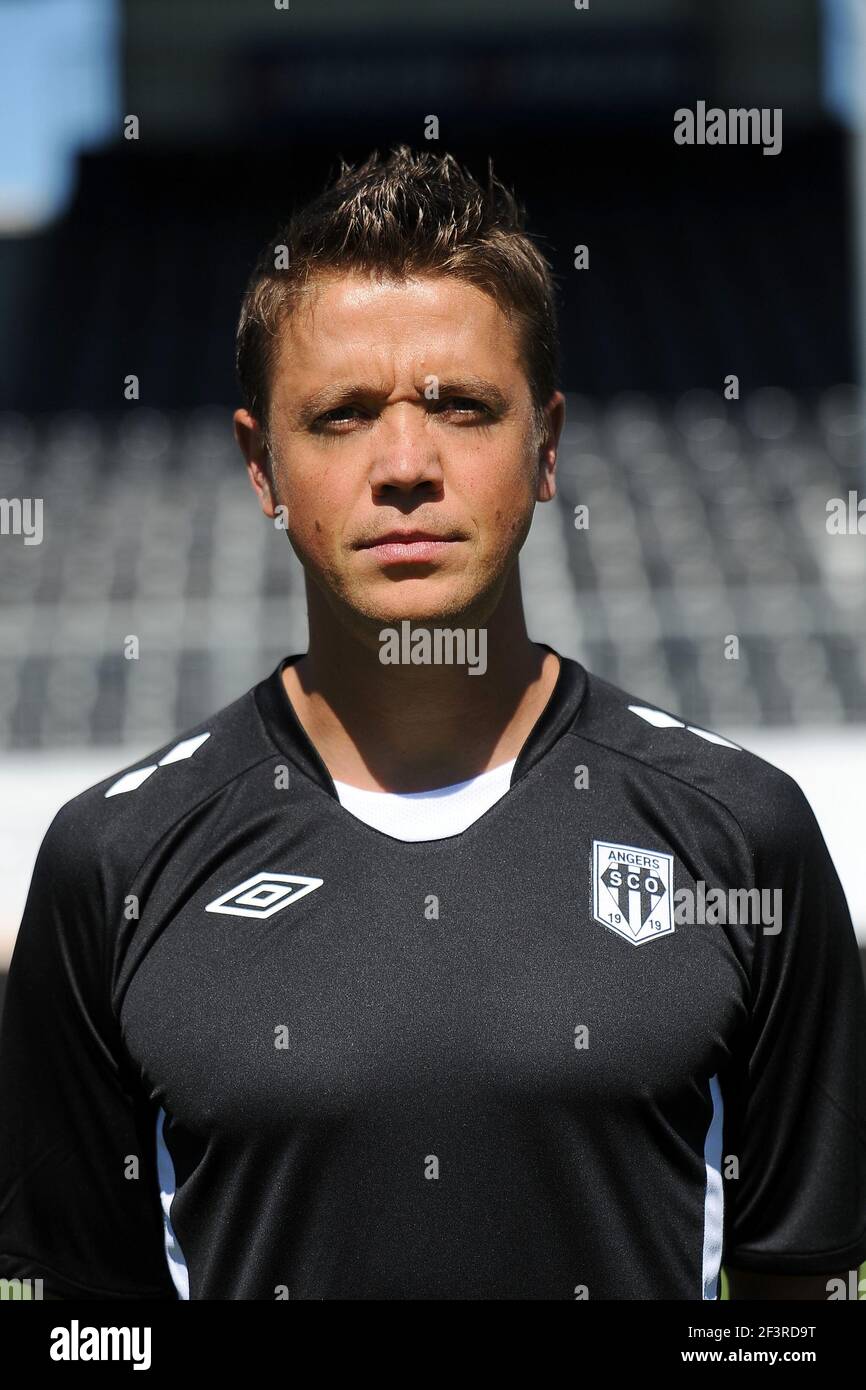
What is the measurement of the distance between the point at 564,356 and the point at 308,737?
871cm

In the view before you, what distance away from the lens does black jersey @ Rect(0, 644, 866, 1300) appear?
138cm

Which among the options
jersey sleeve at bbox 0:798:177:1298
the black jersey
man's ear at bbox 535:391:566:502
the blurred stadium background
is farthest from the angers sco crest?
the blurred stadium background

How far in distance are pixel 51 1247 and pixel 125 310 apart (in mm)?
Result: 11033

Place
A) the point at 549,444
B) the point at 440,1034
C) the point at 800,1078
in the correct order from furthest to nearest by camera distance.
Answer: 1. the point at 549,444
2. the point at 800,1078
3. the point at 440,1034

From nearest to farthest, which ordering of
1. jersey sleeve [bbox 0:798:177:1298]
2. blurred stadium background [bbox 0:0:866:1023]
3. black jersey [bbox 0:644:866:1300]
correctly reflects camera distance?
1. black jersey [bbox 0:644:866:1300]
2. jersey sleeve [bbox 0:798:177:1298]
3. blurred stadium background [bbox 0:0:866:1023]

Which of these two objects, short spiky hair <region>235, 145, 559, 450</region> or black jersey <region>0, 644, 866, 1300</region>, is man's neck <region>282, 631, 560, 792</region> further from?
short spiky hair <region>235, 145, 559, 450</region>

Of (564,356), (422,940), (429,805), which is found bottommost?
(422,940)

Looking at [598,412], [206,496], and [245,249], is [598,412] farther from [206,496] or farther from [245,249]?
[245,249]

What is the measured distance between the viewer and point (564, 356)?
9.96 metres

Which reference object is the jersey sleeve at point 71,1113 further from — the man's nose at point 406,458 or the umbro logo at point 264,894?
the man's nose at point 406,458

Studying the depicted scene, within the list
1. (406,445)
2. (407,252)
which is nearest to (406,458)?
(406,445)

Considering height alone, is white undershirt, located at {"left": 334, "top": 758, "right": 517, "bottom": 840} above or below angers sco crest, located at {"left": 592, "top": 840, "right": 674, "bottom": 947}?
above

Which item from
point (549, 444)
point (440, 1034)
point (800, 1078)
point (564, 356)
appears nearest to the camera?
point (440, 1034)

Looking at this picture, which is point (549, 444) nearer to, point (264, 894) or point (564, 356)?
point (264, 894)
